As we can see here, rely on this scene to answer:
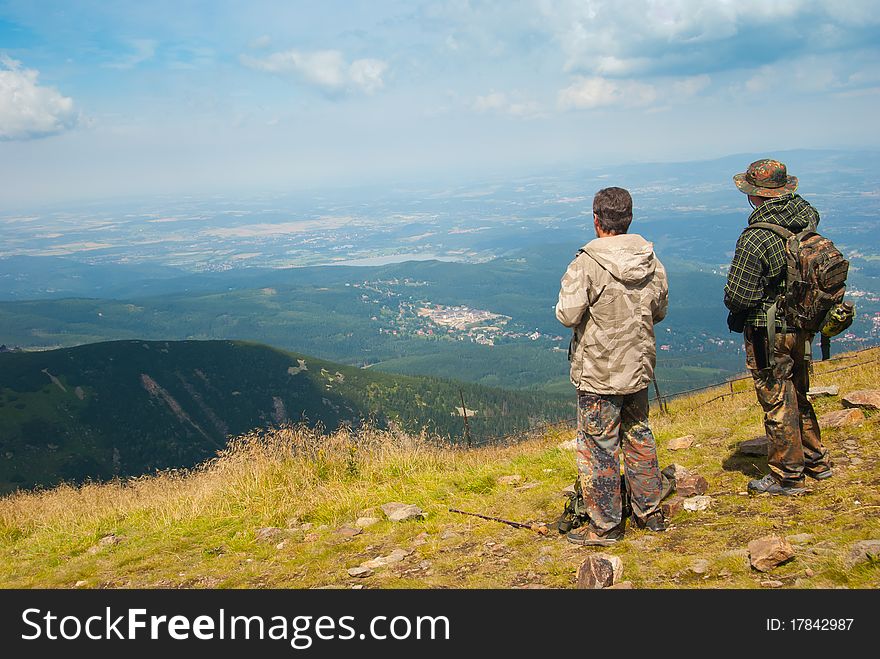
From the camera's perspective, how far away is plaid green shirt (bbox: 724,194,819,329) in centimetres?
564

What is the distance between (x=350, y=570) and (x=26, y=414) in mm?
131802

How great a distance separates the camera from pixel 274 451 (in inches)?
346

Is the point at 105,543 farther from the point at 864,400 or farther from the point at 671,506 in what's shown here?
the point at 864,400

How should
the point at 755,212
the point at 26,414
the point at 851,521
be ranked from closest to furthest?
the point at 851,521 < the point at 755,212 < the point at 26,414

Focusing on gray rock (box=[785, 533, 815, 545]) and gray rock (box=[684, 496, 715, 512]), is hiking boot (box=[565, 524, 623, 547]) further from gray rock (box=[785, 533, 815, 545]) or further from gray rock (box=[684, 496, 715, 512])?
gray rock (box=[785, 533, 815, 545])

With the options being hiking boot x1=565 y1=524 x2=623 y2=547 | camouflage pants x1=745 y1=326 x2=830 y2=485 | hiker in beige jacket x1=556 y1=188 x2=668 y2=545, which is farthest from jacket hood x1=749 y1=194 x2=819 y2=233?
hiking boot x1=565 y1=524 x2=623 y2=547

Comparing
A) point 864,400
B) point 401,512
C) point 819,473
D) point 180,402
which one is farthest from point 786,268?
point 180,402

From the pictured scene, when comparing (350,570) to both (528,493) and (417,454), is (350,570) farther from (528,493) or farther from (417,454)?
(417,454)

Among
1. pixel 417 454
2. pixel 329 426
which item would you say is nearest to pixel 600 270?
pixel 417 454

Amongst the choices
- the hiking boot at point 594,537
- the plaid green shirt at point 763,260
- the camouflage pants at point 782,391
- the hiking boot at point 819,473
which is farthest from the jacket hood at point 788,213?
the hiking boot at point 594,537

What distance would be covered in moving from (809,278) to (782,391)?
1.14m

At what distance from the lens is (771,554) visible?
13.8ft

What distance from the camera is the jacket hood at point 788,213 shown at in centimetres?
569

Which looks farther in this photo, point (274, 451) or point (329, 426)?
point (329, 426)
